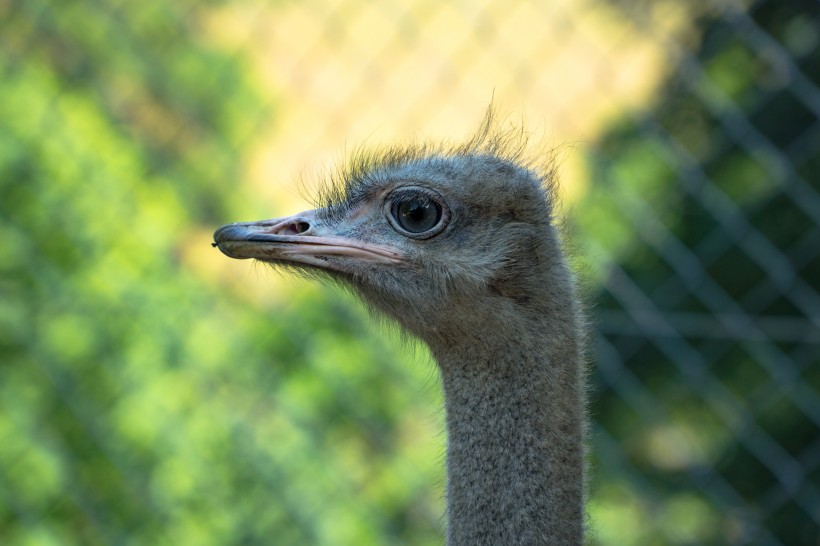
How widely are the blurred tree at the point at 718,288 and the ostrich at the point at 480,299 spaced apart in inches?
38.2

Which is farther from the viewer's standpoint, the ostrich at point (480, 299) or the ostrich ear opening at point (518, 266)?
the ostrich ear opening at point (518, 266)

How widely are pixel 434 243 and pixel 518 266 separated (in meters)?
0.11

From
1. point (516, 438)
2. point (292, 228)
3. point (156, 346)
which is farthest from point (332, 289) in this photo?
point (516, 438)

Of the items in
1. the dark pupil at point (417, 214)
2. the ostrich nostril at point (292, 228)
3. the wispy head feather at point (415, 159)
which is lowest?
the ostrich nostril at point (292, 228)

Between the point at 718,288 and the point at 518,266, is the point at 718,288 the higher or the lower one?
the higher one

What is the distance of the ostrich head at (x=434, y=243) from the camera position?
149cm

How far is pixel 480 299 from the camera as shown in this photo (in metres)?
1.49

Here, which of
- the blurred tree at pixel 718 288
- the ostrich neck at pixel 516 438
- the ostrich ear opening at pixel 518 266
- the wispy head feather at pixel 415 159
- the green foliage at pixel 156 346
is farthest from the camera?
the green foliage at pixel 156 346

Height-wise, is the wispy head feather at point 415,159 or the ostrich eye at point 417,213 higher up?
the wispy head feather at point 415,159

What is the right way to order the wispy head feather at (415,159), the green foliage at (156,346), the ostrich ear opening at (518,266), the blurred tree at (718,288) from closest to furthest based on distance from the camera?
the ostrich ear opening at (518,266)
the wispy head feather at (415,159)
the blurred tree at (718,288)
the green foliage at (156,346)

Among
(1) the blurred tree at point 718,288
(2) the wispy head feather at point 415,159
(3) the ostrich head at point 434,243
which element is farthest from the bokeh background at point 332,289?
(3) the ostrich head at point 434,243

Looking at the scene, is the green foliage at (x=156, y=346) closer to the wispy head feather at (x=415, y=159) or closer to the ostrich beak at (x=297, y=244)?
the wispy head feather at (x=415, y=159)

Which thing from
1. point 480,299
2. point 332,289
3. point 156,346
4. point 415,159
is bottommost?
point 480,299

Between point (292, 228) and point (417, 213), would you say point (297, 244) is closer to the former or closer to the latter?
point (292, 228)
